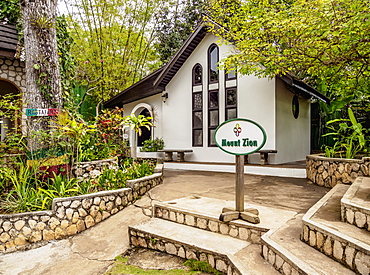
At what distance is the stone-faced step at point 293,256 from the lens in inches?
84.1

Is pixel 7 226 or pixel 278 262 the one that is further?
pixel 7 226

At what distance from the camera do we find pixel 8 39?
722 cm

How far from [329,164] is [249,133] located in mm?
3297

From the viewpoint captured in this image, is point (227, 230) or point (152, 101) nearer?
point (227, 230)

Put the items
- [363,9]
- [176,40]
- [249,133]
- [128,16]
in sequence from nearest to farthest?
[249,133] → [363,9] → [128,16] → [176,40]

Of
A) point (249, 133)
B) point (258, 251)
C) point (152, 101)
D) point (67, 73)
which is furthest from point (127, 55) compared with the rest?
point (258, 251)

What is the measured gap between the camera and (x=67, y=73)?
7.05 meters

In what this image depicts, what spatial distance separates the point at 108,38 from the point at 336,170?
34.7ft

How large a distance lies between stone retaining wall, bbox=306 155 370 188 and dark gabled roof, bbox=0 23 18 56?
8.24 metres

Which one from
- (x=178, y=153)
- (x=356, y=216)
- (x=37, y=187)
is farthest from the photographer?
(x=178, y=153)

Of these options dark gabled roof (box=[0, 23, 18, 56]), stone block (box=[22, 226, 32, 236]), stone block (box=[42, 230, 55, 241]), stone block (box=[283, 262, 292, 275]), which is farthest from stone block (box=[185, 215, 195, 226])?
dark gabled roof (box=[0, 23, 18, 56])

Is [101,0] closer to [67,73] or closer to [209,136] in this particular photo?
[67,73]

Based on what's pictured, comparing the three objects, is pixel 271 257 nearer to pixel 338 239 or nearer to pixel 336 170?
pixel 338 239

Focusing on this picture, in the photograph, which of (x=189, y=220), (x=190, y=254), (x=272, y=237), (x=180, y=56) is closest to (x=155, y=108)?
(x=180, y=56)
